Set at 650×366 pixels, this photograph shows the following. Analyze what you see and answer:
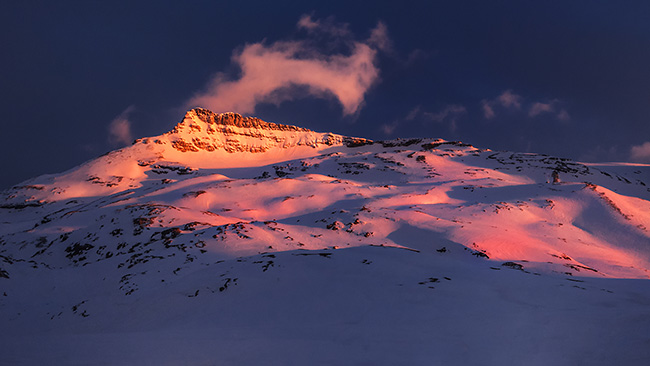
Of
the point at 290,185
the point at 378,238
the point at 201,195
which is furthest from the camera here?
the point at 290,185

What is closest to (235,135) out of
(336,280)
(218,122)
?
(218,122)

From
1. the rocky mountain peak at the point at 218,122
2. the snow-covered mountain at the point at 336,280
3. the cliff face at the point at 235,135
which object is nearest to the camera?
the snow-covered mountain at the point at 336,280

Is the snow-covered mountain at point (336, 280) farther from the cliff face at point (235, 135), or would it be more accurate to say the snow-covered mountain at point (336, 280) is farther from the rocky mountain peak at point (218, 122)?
the rocky mountain peak at point (218, 122)

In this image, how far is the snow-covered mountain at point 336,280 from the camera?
6352 mm

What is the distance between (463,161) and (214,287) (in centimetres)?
7635

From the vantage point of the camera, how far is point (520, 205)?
3344 cm

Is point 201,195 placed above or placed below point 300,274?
above

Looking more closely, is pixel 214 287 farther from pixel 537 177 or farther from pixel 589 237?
pixel 537 177

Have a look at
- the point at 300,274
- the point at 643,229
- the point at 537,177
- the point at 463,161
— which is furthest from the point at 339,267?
the point at 463,161

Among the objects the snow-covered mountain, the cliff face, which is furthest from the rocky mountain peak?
the snow-covered mountain

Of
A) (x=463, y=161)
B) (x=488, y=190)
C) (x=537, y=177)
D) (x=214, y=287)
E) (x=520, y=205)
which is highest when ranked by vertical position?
(x=463, y=161)

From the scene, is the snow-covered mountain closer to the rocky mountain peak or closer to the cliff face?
the cliff face

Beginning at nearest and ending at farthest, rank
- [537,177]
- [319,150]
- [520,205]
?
[520,205] < [537,177] < [319,150]

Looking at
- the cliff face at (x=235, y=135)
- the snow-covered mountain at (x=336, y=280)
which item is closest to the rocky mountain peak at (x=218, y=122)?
the cliff face at (x=235, y=135)
